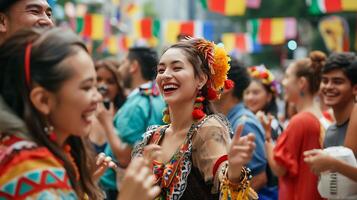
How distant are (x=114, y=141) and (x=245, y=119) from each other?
1232 mm

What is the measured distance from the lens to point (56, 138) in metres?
2.71

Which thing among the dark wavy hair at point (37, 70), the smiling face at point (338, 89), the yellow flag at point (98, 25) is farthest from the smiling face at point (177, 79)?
the yellow flag at point (98, 25)

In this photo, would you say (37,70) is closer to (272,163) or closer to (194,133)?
(194,133)

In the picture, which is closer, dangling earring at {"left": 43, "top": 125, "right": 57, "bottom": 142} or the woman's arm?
dangling earring at {"left": 43, "top": 125, "right": 57, "bottom": 142}

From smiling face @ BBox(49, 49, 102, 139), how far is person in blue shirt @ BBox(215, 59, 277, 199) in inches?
124

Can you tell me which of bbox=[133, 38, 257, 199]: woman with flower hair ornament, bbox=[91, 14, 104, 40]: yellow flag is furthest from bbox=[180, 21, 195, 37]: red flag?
bbox=[133, 38, 257, 199]: woman with flower hair ornament

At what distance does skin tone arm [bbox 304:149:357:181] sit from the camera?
430cm

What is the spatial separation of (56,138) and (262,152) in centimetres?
340

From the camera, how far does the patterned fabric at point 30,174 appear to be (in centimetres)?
246

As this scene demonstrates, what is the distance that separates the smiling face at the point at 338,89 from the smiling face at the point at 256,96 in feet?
7.41

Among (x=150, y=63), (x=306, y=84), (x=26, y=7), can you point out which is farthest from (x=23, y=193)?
(x=150, y=63)

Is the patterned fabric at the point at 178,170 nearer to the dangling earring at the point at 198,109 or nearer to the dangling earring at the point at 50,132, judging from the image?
the dangling earring at the point at 198,109

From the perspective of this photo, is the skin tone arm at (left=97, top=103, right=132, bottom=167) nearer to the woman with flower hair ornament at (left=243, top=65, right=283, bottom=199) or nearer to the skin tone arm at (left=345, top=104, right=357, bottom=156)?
the woman with flower hair ornament at (left=243, top=65, right=283, bottom=199)

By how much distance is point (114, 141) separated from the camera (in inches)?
248
